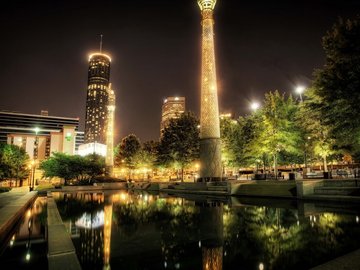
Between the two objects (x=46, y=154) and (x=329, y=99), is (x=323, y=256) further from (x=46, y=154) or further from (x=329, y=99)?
(x=46, y=154)

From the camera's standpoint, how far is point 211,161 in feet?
108

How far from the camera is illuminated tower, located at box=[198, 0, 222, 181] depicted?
33.0 metres

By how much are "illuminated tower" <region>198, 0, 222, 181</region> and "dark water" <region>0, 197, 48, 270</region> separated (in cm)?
2296

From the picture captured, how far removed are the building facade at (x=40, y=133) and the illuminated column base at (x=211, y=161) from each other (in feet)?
198

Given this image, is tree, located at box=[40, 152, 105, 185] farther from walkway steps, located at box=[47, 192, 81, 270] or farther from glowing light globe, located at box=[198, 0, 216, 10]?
walkway steps, located at box=[47, 192, 81, 270]

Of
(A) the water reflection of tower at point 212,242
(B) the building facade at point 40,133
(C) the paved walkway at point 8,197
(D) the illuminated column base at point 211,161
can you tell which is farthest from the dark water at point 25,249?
(B) the building facade at point 40,133

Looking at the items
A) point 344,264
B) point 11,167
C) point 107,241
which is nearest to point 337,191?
point 344,264

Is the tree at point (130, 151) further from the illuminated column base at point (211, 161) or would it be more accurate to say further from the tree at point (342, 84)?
the tree at point (342, 84)

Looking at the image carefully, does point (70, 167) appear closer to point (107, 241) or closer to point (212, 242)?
point (107, 241)

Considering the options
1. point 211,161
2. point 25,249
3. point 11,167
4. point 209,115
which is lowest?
point 25,249

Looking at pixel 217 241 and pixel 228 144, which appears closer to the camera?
pixel 217 241

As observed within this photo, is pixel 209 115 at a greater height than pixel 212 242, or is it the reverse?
pixel 209 115

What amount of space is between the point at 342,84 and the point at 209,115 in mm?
16772

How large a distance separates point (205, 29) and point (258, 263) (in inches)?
A: 1337
